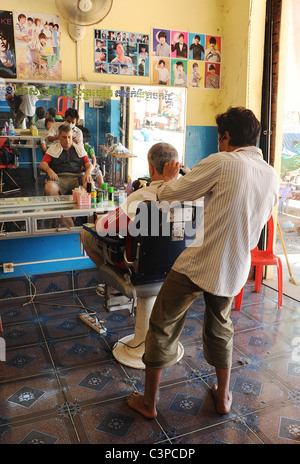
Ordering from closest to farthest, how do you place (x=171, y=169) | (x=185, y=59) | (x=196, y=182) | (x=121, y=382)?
(x=196, y=182) → (x=171, y=169) → (x=121, y=382) → (x=185, y=59)

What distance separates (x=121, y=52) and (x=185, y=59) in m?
0.61

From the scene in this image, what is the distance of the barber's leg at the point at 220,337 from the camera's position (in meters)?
→ 1.93

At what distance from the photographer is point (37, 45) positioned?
10.1ft

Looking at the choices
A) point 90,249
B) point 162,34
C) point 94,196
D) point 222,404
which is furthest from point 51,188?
point 222,404

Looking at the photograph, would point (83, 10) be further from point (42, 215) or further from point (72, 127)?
point (42, 215)

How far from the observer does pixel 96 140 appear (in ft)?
10.9

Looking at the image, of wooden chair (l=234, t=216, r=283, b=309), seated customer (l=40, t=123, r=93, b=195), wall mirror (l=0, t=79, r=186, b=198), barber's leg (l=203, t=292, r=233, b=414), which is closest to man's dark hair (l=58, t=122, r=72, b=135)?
seated customer (l=40, t=123, r=93, b=195)

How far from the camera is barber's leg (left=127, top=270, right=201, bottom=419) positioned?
1.90 meters

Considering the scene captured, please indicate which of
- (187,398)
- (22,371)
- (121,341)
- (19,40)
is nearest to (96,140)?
(19,40)

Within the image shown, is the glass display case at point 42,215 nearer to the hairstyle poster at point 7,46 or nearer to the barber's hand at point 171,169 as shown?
the hairstyle poster at point 7,46

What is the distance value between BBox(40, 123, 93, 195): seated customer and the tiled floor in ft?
2.96

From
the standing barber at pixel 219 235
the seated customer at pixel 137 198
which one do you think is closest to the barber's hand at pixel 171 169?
the standing barber at pixel 219 235

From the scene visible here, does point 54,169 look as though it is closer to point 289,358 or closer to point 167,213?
point 167,213

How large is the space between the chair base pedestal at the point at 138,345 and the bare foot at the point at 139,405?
33 centimetres
